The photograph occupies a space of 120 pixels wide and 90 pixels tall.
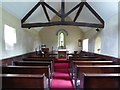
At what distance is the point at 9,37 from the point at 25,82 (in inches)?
136

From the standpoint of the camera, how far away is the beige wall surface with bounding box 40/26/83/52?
518 inches

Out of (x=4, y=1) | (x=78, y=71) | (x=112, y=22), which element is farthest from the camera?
(x=112, y=22)

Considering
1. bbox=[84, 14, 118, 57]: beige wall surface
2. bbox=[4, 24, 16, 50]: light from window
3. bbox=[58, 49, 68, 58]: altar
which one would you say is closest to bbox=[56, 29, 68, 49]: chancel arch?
bbox=[58, 49, 68, 58]: altar

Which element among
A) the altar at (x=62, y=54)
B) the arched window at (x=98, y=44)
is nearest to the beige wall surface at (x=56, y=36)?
the altar at (x=62, y=54)

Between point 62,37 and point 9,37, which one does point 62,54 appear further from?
point 9,37

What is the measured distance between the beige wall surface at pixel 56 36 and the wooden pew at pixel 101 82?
10.6 metres

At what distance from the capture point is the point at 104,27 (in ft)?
24.6

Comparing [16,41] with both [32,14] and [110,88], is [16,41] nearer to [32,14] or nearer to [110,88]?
[32,14]

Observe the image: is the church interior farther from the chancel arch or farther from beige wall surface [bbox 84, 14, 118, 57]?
the chancel arch

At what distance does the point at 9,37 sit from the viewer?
18.7 feet

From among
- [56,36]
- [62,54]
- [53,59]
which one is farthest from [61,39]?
[53,59]

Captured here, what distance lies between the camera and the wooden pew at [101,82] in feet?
8.60

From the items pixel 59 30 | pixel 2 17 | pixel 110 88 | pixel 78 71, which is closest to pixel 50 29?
pixel 59 30

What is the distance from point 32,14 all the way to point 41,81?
5556 mm
